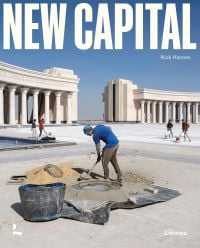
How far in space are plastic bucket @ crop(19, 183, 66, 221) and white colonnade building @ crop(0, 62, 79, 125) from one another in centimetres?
4924

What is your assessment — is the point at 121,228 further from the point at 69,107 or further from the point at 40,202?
the point at 69,107

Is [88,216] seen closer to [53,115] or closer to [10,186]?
[10,186]

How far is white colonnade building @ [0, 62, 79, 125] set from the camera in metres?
55.4

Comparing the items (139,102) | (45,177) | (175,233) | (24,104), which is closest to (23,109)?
(24,104)

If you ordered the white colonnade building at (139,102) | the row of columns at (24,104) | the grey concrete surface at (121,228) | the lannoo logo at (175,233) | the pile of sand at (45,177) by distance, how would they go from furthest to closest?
the white colonnade building at (139,102)
the row of columns at (24,104)
the pile of sand at (45,177)
the lannoo logo at (175,233)
the grey concrete surface at (121,228)

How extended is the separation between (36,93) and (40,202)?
60156 millimetres

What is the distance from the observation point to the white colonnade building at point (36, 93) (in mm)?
55388

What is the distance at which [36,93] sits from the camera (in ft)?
208

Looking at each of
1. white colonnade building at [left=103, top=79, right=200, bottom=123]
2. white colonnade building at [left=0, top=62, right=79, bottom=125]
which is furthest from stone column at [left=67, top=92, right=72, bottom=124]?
white colonnade building at [left=103, top=79, right=200, bottom=123]

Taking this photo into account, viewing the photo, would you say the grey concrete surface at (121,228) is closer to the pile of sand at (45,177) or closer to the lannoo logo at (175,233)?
the lannoo logo at (175,233)

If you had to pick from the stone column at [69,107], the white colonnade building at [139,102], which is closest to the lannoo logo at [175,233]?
the stone column at [69,107]

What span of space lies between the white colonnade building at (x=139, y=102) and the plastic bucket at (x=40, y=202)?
9101cm

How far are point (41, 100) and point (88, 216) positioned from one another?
71.7 metres

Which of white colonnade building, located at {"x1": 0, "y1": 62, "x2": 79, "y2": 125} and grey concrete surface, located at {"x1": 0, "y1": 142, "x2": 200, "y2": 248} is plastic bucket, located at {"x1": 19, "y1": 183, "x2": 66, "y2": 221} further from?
white colonnade building, located at {"x1": 0, "y1": 62, "x2": 79, "y2": 125}
